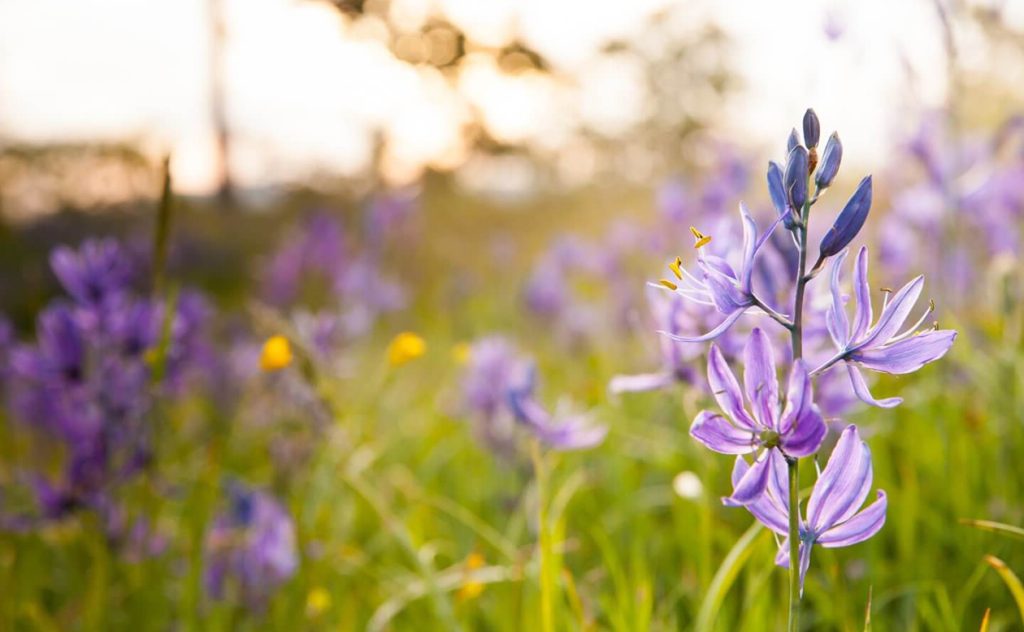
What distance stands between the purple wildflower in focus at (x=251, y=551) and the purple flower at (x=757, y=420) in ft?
4.98

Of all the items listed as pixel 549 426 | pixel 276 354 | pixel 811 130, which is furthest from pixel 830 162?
pixel 276 354

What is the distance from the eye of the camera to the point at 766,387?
2.71 feet

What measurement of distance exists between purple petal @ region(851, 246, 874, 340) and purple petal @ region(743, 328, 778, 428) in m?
0.09

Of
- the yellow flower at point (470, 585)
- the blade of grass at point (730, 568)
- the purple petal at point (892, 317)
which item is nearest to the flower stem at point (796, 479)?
the purple petal at point (892, 317)

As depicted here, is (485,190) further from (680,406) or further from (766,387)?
(766,387)

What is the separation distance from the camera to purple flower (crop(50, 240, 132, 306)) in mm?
2027

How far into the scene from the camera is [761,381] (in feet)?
2.71

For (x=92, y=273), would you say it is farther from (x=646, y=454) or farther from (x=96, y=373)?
(x=646, y=454)

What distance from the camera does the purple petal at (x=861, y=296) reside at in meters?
0.82

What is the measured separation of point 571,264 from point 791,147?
178 inches

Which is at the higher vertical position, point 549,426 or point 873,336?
point 873,336

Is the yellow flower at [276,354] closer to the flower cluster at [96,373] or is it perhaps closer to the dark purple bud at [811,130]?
the flower cluster at [96,373]

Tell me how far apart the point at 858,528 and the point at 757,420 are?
139 mm

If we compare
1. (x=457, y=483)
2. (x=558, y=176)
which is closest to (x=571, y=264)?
(x=457, y=483)
